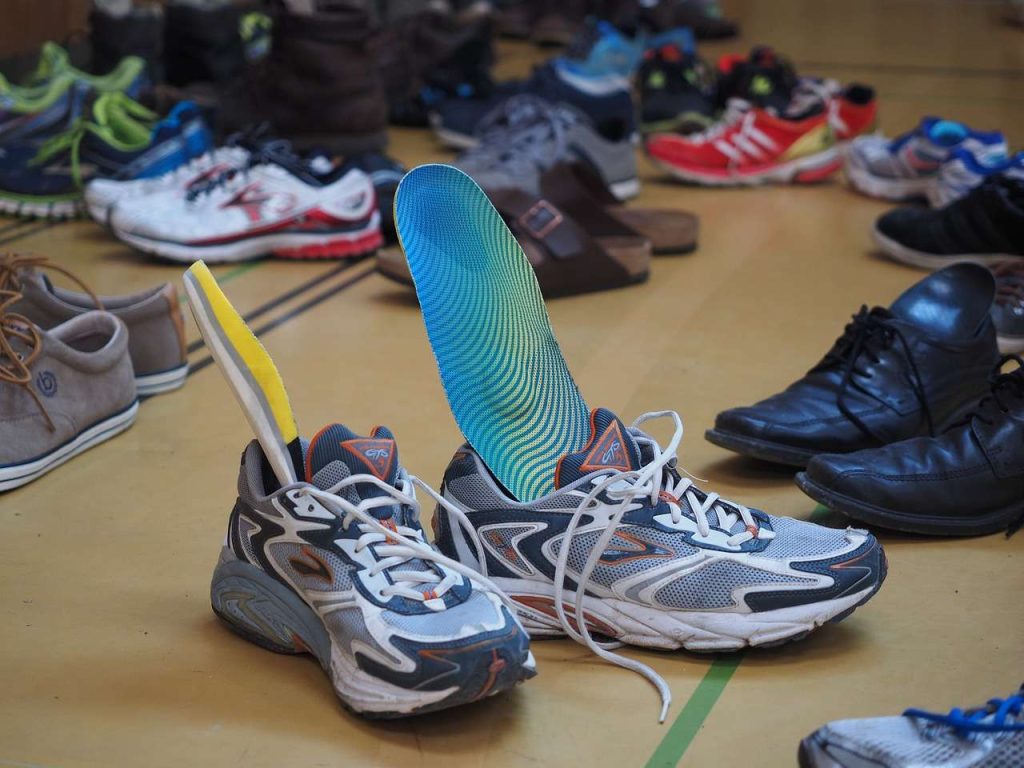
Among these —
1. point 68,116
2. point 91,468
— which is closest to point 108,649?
point 91,468

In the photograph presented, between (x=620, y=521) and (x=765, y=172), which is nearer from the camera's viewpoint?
(x=620, y=521)

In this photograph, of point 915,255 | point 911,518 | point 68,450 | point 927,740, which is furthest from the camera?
point 915,255

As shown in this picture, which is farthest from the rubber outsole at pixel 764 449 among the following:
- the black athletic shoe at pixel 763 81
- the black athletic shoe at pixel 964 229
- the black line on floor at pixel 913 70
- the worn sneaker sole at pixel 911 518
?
the black line on floor at pixel 913 70

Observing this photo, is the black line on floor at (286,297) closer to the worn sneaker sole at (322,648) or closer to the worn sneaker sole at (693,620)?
the worn sneaker sole at (322,648)

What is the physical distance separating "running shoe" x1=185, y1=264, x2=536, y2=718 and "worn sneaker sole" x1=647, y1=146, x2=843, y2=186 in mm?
2034

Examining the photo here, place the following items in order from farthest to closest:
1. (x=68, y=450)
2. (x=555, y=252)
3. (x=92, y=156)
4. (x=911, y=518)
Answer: (x=92, y=156)
(x=555, y=252)
(x=68, y=450)
(x=911, y=518)

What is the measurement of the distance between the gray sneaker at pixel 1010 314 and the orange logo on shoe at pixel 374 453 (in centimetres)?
117

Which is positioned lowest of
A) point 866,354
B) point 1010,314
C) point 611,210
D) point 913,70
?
point 913,70

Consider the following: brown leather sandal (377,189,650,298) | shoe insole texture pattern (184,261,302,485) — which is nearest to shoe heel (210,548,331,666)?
shoe insole texture pattern (184,261,302,485)

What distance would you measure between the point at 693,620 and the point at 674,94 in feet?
8.42

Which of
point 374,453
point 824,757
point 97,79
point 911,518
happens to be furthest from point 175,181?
point 824,757

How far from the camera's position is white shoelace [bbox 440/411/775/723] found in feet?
3.91

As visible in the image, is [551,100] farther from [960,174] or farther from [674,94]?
[960,174]

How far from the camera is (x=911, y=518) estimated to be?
4.69 ft
